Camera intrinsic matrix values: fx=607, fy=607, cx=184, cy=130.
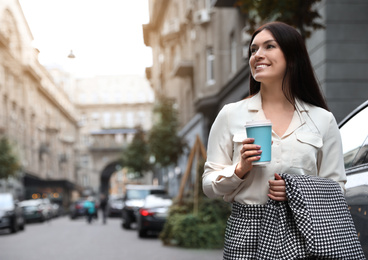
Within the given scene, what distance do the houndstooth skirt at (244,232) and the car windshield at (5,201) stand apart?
2242cm

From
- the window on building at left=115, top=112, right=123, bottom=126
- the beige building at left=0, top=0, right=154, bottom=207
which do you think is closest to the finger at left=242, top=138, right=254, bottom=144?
the beige building at left=0, top=0, right=154, bottom=207

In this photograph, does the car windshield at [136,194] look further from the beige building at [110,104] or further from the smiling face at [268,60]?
the beige building at [110,104]

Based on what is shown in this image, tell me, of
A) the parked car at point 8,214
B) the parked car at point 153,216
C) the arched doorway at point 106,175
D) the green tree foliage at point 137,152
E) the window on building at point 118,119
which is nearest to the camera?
the parked car at point 153,216

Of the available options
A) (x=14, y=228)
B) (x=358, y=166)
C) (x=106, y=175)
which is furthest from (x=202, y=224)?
(x=106, y=175)

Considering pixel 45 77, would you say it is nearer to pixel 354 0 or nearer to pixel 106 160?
pixel 106 160

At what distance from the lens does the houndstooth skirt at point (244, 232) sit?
8.16 feet

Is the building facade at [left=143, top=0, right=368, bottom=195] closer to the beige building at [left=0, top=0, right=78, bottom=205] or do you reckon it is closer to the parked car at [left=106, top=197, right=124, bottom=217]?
the parked car at [left=106, top=197, right=124, bottom=217]

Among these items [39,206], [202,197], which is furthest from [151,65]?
[202,197]

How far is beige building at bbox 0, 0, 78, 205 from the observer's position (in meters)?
50.2

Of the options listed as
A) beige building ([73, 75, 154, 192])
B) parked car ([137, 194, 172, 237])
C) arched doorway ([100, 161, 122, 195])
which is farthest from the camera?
beige building ([73, 75, 154, 192])

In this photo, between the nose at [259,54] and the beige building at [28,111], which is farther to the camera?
the beige building at [28,111]

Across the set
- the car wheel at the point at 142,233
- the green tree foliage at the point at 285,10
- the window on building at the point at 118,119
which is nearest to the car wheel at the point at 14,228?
the car wheel at the point at 142,233

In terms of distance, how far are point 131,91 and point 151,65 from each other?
150 ft

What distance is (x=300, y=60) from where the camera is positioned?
8.96 ft
